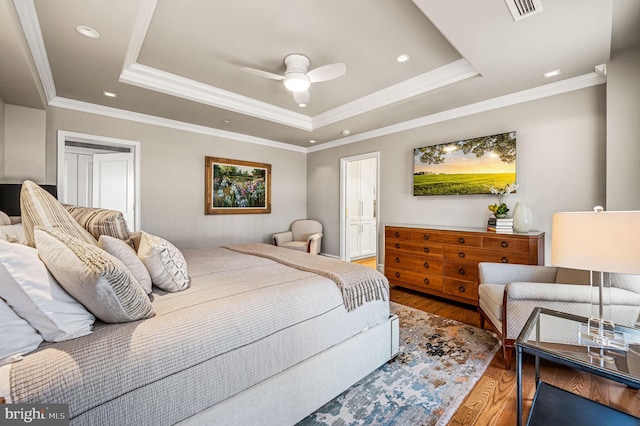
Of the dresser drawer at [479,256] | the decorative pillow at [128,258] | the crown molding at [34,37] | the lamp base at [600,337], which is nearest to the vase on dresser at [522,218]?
the dresser drawer at [479,256]

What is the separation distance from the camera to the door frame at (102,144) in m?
3.39

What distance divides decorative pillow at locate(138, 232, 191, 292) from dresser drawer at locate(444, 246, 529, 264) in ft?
9.40

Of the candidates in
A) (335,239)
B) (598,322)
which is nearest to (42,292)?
(598,322)

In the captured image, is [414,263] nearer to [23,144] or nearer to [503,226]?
[503,226]

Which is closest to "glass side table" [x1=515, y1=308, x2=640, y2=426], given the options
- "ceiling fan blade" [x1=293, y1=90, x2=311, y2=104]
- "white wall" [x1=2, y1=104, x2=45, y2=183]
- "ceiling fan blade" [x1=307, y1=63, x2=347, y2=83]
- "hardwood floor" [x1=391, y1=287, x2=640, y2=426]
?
"hardwood floor" [x1=391, y1=287, x2=640, y2=426]

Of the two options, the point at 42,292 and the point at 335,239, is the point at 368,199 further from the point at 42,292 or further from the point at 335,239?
the point at 42,292

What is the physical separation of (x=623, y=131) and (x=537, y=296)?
178 centimetres

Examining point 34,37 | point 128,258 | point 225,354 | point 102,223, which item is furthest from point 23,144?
point 225,354

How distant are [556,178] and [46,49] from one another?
4.95 metres

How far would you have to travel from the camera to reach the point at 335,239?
5.36 m

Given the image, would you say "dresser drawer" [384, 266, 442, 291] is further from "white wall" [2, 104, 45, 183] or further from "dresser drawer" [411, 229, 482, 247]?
"white wall" [2, 104, 45, 183]

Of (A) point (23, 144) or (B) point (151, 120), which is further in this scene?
(B) point (151, 120)

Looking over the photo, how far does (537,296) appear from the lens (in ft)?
6.19

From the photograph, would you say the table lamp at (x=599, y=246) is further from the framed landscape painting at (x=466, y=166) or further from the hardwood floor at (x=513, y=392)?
the framed landscape painting at (x=466, y=166)
